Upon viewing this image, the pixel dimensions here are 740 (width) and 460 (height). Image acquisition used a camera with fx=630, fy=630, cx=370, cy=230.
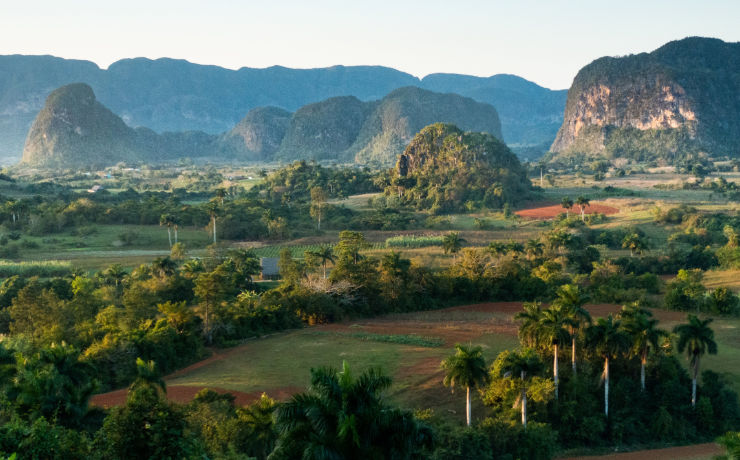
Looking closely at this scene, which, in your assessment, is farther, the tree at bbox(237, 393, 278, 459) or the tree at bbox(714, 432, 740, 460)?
the tree at bbox(237, 393, 278, 459)

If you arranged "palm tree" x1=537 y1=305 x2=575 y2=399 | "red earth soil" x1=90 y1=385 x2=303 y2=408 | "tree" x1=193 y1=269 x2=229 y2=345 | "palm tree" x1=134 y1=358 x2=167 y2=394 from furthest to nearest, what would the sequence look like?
"tree" x1=193 y1=269 x2=229 y2=345 → "red earth soil" x1=90 y1=385 x2=303 y2=408 → "palm tree" x1=537 y1=305 x2=575 y2=399 → "palm tree" x1=134 y1=358 x2=167 y2=394

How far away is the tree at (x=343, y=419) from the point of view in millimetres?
12711

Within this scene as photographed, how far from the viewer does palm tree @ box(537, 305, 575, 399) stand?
91.0 feet

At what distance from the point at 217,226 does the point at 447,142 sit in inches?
2375

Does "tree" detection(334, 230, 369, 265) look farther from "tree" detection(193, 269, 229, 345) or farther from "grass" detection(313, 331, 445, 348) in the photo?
"tree" detection(193, 269, 229, 345)

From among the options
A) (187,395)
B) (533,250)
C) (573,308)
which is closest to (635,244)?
(533,250)

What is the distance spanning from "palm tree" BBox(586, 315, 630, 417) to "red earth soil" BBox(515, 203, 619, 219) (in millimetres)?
67291

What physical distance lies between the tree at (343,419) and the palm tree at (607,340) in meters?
17.1

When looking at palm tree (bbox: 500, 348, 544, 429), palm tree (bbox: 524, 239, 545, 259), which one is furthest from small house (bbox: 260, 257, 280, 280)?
palm tree (bbox: 500, 348, 544, 429)

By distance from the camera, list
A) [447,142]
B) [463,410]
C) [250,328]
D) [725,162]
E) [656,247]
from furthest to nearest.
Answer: [725,162]
[447,142]
[656,247]
[250,328]
[463,410]

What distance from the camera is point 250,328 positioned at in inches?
1635

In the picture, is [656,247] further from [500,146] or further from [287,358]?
[500,146]

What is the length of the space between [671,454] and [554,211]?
75657 millimetres

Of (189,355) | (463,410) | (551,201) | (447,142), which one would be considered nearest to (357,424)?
(463,410)
